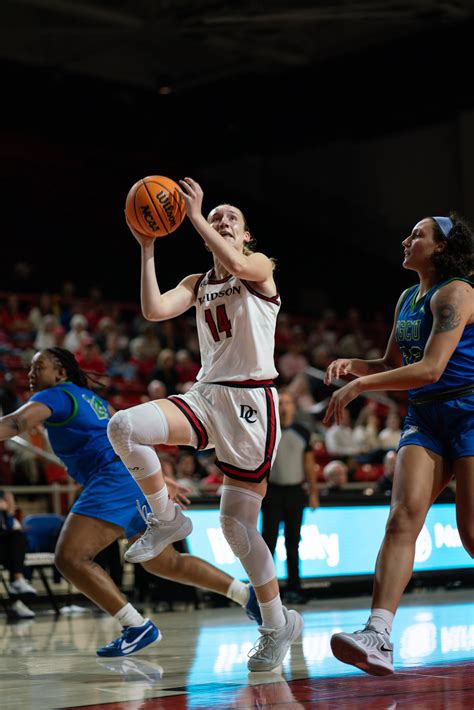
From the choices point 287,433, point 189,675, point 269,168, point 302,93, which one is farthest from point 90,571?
point 269,168

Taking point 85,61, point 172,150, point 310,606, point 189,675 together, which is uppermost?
point 85,61

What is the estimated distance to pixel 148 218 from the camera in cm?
544

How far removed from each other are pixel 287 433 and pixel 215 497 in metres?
1.11

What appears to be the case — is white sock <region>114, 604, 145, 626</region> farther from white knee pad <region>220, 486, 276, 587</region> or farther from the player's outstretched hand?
the player's outstretched hand

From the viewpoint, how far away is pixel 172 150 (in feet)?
86.9

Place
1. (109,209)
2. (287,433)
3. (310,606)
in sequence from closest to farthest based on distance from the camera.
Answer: (310,606) → (287,433) → (109,209)

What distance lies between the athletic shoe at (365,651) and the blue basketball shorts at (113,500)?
2.30 m

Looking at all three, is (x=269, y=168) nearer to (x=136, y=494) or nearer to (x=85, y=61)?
(x=85, y=61)

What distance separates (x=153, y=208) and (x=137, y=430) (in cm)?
119

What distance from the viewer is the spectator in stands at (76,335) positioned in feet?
54.0

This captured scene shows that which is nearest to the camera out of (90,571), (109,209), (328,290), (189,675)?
(189,675)

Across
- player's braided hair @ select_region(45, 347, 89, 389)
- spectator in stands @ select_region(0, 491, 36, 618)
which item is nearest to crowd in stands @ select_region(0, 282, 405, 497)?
spectator in stands @ select_region(0, 491, 36, 618)

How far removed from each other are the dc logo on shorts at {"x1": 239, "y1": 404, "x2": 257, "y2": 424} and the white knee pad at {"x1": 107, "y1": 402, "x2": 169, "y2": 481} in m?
0.42

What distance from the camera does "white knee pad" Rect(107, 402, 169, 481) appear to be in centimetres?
513
